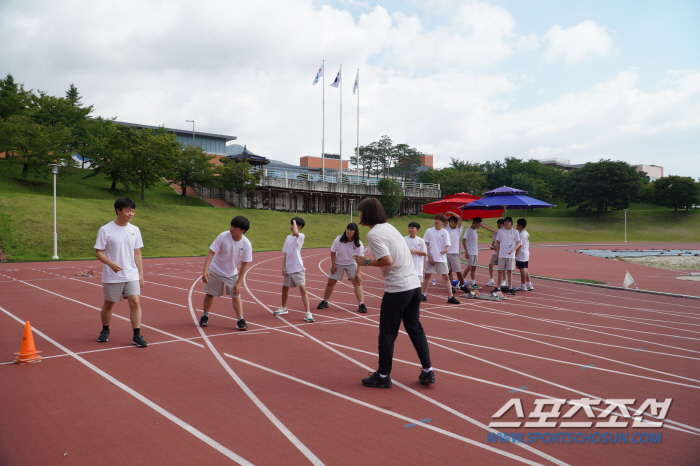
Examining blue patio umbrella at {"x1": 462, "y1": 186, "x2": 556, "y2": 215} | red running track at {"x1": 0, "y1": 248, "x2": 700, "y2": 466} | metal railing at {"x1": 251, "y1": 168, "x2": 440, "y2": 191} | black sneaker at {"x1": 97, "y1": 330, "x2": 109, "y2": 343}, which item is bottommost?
red running track at {"x1": 0, "y1": 248, "x2": 700, "y2": 466}

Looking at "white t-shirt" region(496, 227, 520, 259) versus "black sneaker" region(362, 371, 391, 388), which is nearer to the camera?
"black sneaker" region(362, 371, 391, 388)

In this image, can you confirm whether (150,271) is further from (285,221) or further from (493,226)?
(493,226)

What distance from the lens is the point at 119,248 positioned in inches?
241

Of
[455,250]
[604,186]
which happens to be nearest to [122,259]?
[455,250]

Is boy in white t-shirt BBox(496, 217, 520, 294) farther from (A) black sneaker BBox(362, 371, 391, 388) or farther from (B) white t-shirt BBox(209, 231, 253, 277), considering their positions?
(A) black sneaker BBox(362, 371, 391, 388)

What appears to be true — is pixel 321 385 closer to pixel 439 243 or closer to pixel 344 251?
pixel 344 251

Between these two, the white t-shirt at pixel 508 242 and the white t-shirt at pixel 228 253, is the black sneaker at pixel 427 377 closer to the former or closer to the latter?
the white t-shirt at pixel 228 253

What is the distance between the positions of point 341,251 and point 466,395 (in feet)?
16.2

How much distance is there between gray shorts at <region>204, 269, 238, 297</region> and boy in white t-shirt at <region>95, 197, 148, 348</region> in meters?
1.20

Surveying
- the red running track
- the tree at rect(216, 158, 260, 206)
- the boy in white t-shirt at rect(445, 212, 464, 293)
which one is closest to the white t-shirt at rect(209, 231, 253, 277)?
the red running track

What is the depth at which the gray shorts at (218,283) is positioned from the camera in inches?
286

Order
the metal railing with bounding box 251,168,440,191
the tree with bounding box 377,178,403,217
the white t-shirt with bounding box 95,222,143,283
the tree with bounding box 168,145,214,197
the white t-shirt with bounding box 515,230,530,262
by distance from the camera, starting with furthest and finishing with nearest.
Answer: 1. the tree with bounding box 377,178,403,217
2. the metal railing with bounding box 251,168,440,191
3. the tree with bounding box 168,145,214,197
4. the white t-shirt with bounding box 515,230,530,262
5. the white t-shirt with bounding box 95,222,143,283

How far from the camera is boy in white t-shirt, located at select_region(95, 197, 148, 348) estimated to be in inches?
238

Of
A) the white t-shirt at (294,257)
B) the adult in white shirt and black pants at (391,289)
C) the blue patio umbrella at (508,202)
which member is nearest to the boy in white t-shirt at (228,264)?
the white t-shirt at (294,257)
